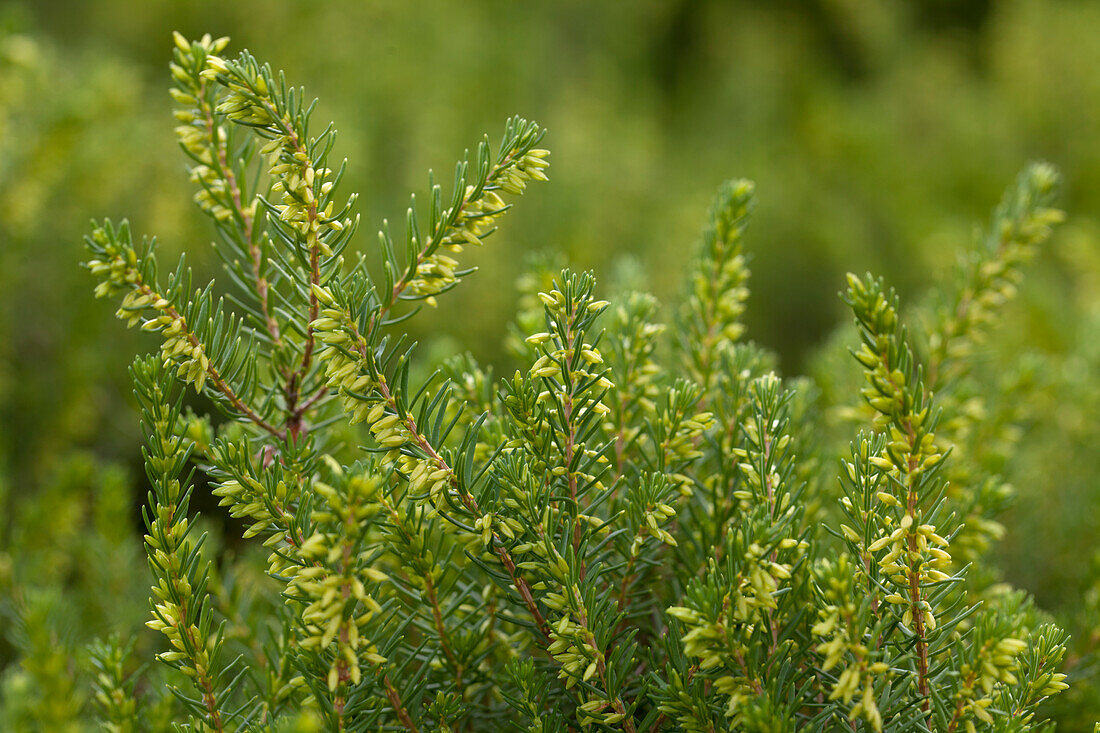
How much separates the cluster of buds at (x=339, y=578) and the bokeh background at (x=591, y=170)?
0.48m

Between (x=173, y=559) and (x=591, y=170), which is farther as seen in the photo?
(x=591, y=170)

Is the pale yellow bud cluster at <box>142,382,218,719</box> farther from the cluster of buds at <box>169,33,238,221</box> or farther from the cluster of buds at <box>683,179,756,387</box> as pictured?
the cluster of buds at <box>683,179,756,387</box>

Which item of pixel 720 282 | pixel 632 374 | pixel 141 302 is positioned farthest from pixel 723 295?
pixel 141 302

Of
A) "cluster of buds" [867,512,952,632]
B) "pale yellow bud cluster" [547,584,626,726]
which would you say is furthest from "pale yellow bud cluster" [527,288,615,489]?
"cluster of buds" [867,512,952,632]

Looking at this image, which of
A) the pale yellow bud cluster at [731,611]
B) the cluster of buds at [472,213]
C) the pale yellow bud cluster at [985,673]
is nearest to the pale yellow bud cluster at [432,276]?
the cluster of buds at [472,213]

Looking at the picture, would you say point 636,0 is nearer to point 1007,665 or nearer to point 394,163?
point 394,163

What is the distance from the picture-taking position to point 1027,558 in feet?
4.31

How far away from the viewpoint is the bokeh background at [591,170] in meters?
1.33

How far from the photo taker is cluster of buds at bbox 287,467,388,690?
0.55 metres

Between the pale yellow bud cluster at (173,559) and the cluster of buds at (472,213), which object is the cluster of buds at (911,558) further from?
the pale yellow bud cluster at (173,559)

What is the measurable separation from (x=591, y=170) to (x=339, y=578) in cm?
285

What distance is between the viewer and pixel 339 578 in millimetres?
580

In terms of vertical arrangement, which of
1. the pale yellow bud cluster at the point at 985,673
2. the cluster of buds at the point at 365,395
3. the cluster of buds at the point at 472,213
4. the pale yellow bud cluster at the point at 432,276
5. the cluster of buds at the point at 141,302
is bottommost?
the pale yellow bud cluster at the point at 985,673

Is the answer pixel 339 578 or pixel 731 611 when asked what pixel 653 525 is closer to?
pixel 731 611
